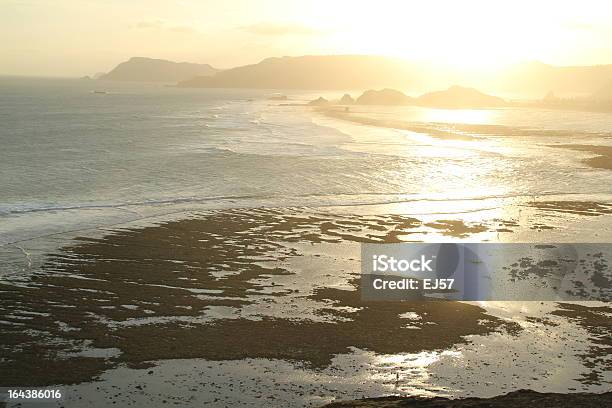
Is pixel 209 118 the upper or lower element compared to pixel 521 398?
upper

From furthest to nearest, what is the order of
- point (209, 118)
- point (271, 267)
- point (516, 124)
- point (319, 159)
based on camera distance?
point (209, 118) → point (516, 124) → point (319, 159) → point (271, 267)

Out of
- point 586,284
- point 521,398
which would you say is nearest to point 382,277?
point 586,284

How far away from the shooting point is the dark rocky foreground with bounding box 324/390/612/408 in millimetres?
13516

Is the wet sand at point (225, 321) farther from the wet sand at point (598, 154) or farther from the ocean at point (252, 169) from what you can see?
the wet sand at point (598, 154)

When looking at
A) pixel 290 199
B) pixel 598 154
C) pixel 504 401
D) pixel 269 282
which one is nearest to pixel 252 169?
pixel 290 199

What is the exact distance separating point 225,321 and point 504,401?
886 cm

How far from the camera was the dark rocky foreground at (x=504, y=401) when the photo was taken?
44.3 ft

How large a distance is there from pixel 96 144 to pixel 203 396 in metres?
64.7

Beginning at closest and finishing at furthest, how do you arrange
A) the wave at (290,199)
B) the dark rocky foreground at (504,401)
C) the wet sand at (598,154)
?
the dark rocky foreground at (504,401) → the wave at (290,199) → the wet sand at (598,154)

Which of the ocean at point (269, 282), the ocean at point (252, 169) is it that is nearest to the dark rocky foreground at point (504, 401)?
the ocean at point (269, 282)

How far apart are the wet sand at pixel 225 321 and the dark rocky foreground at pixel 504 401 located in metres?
0.75

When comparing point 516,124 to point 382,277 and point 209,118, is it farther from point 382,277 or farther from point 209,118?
point 382,277

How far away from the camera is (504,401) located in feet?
45.2

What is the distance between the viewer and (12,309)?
19609 millimetres
